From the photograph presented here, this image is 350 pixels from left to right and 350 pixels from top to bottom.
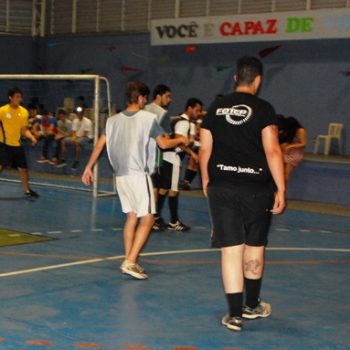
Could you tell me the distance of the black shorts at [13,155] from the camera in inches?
531

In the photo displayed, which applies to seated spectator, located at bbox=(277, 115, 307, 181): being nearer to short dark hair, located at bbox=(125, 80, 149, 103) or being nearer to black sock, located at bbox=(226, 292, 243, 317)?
short dark hair, located at bbox=(125, 80, 149, 103)

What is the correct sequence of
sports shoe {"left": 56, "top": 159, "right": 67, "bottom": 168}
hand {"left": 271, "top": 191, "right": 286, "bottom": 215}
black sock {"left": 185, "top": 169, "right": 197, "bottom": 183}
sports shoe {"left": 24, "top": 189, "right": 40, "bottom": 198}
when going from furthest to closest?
sports shoe {"left": 56, "top": 159, "right": 67, "bottom": 168} → black sock {"left": 185, "top": 169, "right": 197, "bottom": 183} → sports shoe {"left": 24, "top": 189, "right": 40, "bottom": 198} → hand {"left": 271, "top": 191, "right": 286, "bottom": 215}

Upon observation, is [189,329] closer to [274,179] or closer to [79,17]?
[274,179]

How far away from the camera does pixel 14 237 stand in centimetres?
991

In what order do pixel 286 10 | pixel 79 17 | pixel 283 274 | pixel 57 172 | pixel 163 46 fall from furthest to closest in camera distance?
1. pixel 79 17
2. pixel 163 46
3. pixel 286 10
4. pixel 57 172
5. pixel 283 274

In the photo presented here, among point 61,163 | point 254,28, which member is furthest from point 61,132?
point 254,28

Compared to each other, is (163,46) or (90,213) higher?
(163,46)

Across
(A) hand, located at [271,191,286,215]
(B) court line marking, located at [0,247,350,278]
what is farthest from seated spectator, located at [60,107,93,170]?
(A) hand, located at [271,191,286,215]

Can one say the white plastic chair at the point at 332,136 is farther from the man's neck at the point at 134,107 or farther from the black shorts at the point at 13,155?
the man's neck at the point at 134,107

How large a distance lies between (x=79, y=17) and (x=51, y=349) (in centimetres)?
2172

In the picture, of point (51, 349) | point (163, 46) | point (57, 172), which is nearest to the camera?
point (51, 349)

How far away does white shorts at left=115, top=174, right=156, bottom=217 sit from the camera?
305 inches

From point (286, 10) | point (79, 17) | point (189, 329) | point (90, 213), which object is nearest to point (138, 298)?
point (189, 329)

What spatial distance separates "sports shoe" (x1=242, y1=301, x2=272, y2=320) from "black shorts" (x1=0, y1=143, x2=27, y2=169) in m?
7.78
